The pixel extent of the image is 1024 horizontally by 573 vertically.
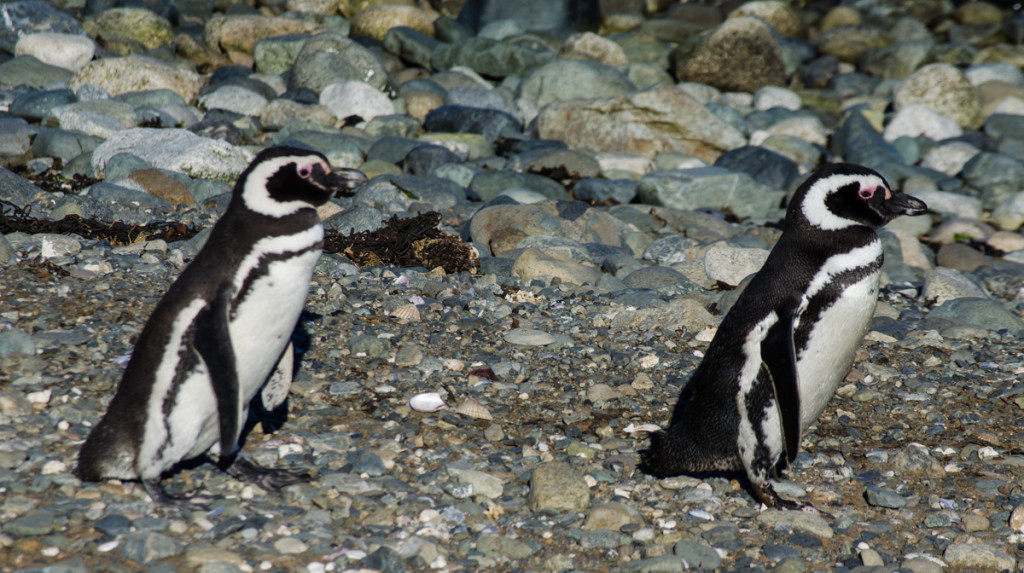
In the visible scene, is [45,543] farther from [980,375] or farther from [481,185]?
[481,185]

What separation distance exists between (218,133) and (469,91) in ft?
13.8

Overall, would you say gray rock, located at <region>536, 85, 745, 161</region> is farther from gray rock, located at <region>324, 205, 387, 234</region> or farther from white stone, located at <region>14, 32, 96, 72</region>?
white stone, located at <region>14, 32, 96, 72</region>

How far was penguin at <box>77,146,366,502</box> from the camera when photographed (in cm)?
335

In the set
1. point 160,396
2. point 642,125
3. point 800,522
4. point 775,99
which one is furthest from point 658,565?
point 775,99

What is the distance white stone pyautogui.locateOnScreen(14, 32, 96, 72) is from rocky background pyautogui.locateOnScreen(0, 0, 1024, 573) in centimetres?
4

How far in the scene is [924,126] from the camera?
1427 centimetres

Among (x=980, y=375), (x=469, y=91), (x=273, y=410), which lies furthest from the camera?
(x=469, y=91)

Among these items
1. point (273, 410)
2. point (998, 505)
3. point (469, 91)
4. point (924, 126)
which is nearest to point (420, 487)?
point (273, 410)

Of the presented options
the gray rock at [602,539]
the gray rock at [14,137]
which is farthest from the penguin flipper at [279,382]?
the gray rock at [14,137]

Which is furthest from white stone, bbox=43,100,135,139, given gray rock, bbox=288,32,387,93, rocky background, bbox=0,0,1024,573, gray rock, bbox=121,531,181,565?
gray rock, bbox=121,531,181,565

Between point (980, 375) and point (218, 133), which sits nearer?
point (980, 375)

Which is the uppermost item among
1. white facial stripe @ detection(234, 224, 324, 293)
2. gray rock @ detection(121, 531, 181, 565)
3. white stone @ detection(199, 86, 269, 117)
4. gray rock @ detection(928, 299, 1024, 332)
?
white facial stripe @ detection(234, 224, 324, 293)

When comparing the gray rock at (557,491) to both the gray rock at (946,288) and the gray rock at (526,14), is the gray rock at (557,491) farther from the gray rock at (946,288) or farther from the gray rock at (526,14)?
the gray rock at (526,14)

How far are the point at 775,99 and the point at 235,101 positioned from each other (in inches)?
372
